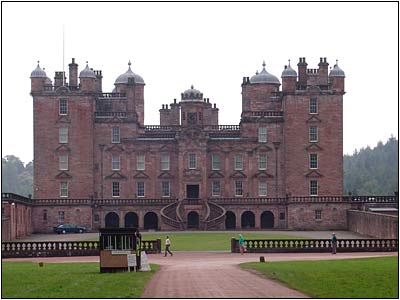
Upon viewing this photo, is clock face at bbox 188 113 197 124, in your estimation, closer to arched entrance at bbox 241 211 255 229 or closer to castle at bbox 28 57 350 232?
castle at bbox 28 57 350 232

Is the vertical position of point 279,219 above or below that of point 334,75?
below

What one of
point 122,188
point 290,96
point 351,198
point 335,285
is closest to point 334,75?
point 290,96

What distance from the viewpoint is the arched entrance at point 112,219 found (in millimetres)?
104938

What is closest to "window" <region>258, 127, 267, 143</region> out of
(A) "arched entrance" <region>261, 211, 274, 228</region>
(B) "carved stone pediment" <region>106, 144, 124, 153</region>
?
(A) "arched entrance" <region>261, 211, 274, 228</region>

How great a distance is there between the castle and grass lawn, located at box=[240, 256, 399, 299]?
55.4m

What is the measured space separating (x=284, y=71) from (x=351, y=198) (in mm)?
15809

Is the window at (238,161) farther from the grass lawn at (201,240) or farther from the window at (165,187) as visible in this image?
the grass lawn at (201,240)

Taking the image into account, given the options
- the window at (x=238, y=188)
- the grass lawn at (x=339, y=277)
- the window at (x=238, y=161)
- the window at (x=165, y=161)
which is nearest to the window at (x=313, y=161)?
the window at (x=238, y=161)

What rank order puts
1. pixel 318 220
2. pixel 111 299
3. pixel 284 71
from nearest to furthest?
pixel 111 299 → pixel 318 220 → pixel 284 71

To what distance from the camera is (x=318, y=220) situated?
10256cm

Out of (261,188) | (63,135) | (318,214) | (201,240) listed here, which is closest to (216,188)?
(261,188)

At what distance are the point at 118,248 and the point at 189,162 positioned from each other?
63.4 meters

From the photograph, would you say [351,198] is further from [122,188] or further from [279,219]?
[122,188]

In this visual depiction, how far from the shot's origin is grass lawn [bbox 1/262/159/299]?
105 ft
